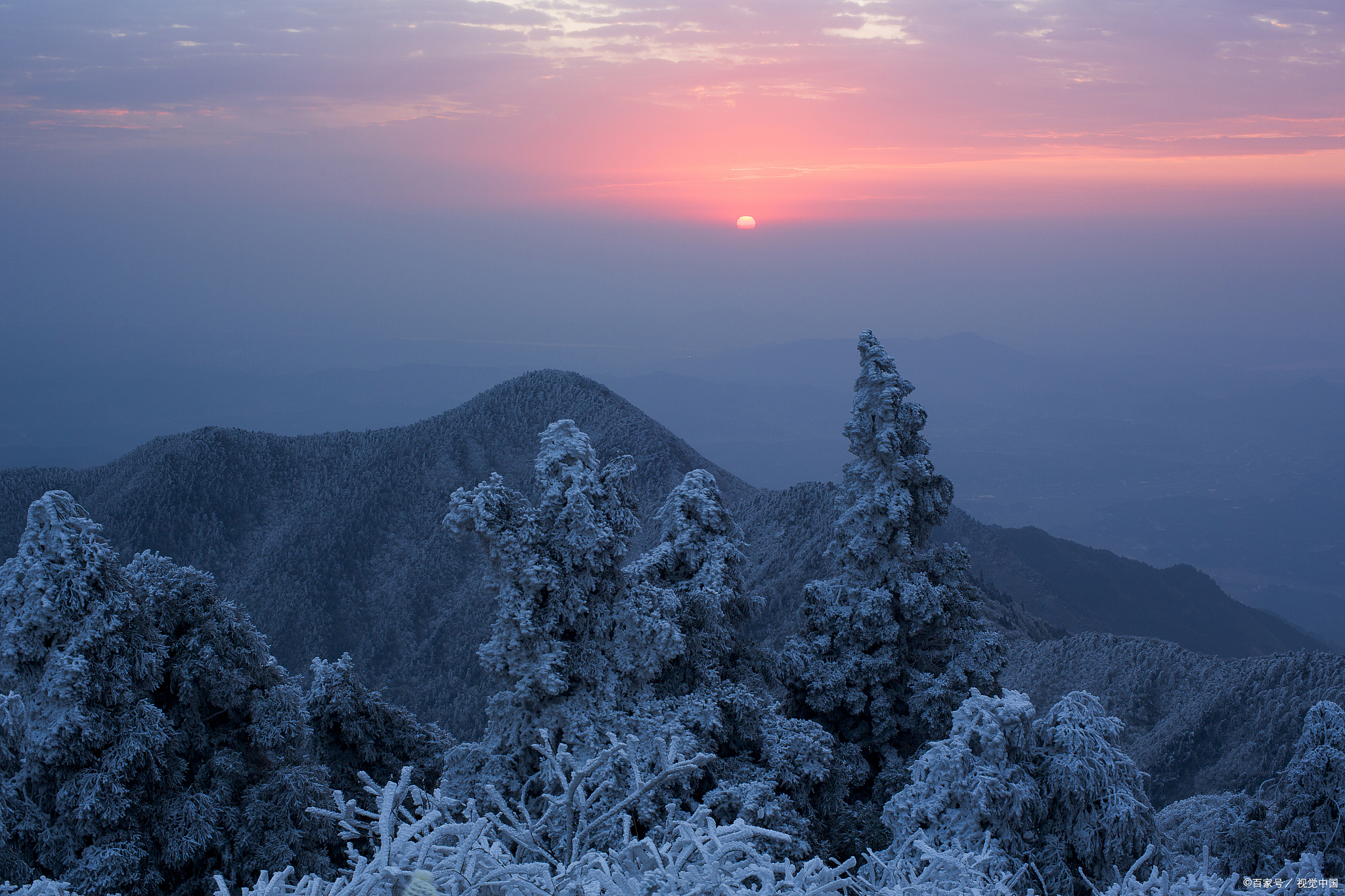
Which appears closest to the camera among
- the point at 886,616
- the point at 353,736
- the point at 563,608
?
the point at 563,608

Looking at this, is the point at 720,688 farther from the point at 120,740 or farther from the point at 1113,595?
the point at 1113,595

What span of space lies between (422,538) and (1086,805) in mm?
47635

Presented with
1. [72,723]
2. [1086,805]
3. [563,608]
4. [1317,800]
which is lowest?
[1317,800]

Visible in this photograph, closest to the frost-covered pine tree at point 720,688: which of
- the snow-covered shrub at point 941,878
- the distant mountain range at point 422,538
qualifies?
the snow-covered shrub at point 941,878

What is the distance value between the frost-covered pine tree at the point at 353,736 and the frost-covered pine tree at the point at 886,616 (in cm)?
855

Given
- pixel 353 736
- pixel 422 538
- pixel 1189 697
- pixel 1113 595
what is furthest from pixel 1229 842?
pixel 1113 595

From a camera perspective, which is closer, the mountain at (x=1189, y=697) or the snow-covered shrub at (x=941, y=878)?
the snow-covered shrub at (x=941, y=878)

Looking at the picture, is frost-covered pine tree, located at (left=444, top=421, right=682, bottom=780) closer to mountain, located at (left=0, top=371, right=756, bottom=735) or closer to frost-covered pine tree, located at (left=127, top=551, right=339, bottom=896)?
frost-covered pine tree, located at (left=127, top=551, right=339, bottom=896)

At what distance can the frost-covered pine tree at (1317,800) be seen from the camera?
1395cm

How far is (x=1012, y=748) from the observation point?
36.9ft

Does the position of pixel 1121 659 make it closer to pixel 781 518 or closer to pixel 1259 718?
pixel 1259 718

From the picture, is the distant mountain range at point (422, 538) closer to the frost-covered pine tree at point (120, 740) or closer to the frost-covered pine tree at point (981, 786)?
the frost-covered pine tree at point (120, 740)

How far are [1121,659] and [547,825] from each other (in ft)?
114

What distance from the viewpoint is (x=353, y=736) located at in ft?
55.8
